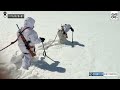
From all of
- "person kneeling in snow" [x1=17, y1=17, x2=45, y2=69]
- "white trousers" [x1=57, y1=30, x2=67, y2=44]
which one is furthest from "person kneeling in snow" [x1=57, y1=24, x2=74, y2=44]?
"person kneeling in snow" [x1=17, y1=17, x2=45, y2=69]

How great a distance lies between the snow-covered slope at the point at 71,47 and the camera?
1430 cm

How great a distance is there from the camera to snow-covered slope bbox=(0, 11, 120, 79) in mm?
14297

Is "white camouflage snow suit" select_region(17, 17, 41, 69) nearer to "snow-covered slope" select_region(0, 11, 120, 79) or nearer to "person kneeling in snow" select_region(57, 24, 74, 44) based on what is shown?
"snow-covered slope" select_region(0, 11, 120, 79)

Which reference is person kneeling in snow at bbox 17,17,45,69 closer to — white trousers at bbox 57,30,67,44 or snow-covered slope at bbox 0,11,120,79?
snow-covered slope at bbox 0,11,120,79

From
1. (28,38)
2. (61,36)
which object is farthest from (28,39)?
(61,36)

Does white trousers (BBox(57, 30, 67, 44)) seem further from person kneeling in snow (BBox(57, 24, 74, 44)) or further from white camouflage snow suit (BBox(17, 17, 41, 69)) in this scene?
white camouflage snow suit (BBox(17, 17, 41, 69))

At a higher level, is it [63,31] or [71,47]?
[63,31]

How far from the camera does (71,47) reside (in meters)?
14.3

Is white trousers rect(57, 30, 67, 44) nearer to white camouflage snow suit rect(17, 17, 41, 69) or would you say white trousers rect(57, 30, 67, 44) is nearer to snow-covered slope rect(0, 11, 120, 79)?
snow-covered slope rect(0, 11, 120, 79)

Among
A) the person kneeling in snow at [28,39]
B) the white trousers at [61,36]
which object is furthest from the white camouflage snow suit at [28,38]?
the white trousers at [61,36]

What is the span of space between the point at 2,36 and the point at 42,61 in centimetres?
38

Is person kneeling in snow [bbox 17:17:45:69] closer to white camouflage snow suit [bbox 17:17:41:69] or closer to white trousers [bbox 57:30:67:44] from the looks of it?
white camouflage snow suit [bbox 17:17:41:69]

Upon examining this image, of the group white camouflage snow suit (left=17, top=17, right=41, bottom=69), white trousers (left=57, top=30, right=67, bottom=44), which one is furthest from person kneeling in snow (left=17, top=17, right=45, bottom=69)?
white trousers (left=57, top=30, right=67, bottom=44)

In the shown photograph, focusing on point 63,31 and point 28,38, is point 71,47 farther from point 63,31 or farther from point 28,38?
point 28,38
